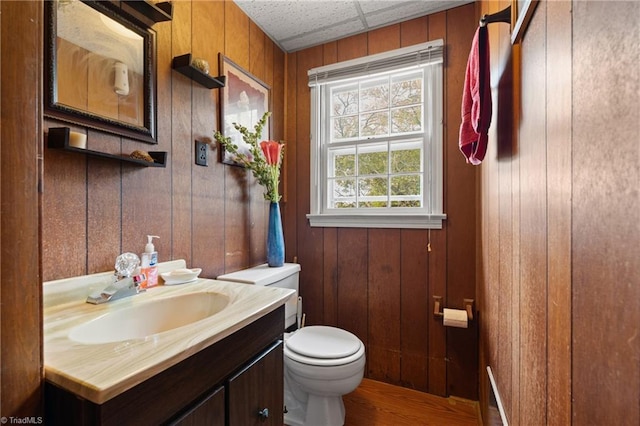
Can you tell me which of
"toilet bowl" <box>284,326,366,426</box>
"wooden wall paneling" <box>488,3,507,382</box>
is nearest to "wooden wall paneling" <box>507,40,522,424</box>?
"wooden wall paneling" <box>488,3,507,382</box>

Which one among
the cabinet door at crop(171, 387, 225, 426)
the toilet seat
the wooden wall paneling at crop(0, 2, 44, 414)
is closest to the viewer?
the wooden wall paneling at crop(0, 2, 44, 414)

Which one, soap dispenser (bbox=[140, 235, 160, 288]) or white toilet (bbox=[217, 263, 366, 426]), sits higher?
soap dispenser (bbox=[140, 235, 160, 288])

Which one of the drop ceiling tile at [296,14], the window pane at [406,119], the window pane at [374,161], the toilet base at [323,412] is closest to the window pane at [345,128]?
the window pane at [374,161]

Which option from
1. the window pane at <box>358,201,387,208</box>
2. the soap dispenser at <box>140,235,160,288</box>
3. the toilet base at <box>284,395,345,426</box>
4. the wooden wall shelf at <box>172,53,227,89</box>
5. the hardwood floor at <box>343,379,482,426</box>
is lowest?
the hardwood floor at <box>343,379,482,426</box>

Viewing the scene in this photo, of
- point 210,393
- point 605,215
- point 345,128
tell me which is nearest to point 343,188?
point 345,128

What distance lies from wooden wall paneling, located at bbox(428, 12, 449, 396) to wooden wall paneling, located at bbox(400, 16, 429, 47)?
0.03 meters

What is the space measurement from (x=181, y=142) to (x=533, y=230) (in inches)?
55.4

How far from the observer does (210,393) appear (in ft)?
2.31

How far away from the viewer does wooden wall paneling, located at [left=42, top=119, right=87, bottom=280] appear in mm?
879

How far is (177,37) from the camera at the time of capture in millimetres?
1315

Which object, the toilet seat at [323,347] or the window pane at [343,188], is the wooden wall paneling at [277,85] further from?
the toilet seat at [323,347]

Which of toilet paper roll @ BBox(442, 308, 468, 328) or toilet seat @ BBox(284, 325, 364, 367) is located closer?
toilet seat @ BBox(284, 325, 364, 367)

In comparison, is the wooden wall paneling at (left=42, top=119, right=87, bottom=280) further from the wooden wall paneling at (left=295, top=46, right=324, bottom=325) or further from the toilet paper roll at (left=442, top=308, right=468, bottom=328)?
the toilet paper roll at (left=442, top=308, right=468, bottom=328)

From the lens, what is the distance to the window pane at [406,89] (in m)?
1.86
